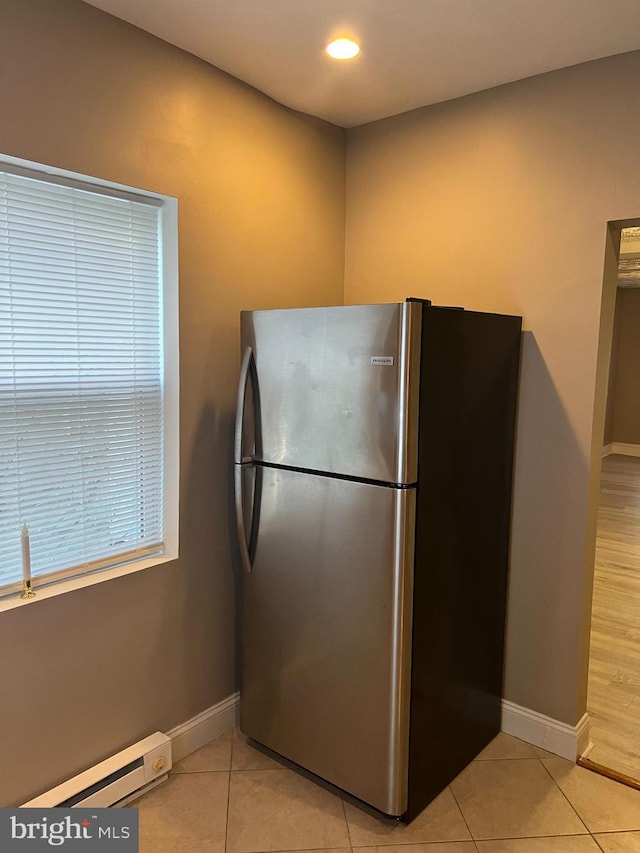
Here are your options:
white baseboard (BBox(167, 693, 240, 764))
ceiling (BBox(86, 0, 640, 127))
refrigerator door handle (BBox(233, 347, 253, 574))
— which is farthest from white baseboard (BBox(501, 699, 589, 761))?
ceiling (BBox(86, 0, 640, 127))

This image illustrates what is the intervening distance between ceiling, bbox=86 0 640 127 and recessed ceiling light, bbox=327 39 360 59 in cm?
3

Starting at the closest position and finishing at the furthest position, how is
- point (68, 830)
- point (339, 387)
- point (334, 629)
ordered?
point (68, 830)
point (339, 387)
point (334, 629)

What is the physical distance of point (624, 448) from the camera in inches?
357

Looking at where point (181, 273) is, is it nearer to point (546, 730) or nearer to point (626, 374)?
point (546, 730)

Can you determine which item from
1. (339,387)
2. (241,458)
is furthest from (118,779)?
(339,387)

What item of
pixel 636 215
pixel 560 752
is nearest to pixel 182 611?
pixel 560 752

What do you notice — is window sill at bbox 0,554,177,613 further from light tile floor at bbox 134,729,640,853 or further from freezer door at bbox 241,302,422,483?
light tile floor at bbox 134,729,640,853

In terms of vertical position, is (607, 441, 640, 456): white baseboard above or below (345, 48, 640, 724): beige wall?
below

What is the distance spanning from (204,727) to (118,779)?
0.44m

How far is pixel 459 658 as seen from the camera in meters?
2.17

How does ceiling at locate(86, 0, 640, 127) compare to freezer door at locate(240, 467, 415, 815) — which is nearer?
ceiling at locate(86, 0, 640, 127)

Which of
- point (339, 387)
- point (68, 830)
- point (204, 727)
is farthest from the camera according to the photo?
point (204, 727)

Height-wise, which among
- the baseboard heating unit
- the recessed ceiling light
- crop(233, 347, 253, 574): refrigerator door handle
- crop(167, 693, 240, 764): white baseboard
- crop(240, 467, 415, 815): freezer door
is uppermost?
the recessed ceiling light

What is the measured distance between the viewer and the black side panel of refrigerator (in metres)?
1.91
